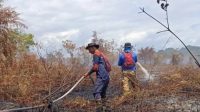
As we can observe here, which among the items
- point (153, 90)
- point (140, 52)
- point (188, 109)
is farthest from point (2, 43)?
point (140, 52)

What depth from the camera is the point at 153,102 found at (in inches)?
570

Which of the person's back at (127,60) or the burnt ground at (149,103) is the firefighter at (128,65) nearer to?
the person's back at (127,60)

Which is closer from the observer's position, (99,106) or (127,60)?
(99,106)

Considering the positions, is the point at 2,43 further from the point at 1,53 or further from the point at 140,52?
the point at 140,52

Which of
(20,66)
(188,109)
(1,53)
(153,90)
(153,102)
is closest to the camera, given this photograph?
(188,109)

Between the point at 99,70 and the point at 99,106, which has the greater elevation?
the point at 99,70

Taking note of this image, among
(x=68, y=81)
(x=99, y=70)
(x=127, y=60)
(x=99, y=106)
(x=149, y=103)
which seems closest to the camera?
(x=99, y=106)

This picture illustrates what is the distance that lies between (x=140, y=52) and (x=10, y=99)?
1694 inches

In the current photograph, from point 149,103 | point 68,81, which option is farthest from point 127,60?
point 68,81

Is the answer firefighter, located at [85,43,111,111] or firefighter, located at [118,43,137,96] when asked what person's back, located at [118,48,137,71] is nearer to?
firefighter, located at [118,43,137,96]

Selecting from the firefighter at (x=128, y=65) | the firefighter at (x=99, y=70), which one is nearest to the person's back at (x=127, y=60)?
the firefighter at (x=128, y=65)

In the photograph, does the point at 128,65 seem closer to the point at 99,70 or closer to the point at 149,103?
the point at 149,103

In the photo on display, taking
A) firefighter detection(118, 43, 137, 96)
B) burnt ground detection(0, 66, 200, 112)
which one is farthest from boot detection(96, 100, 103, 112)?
firefighter detection(118, 43, 137, 96)

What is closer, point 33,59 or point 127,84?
point 127,84
